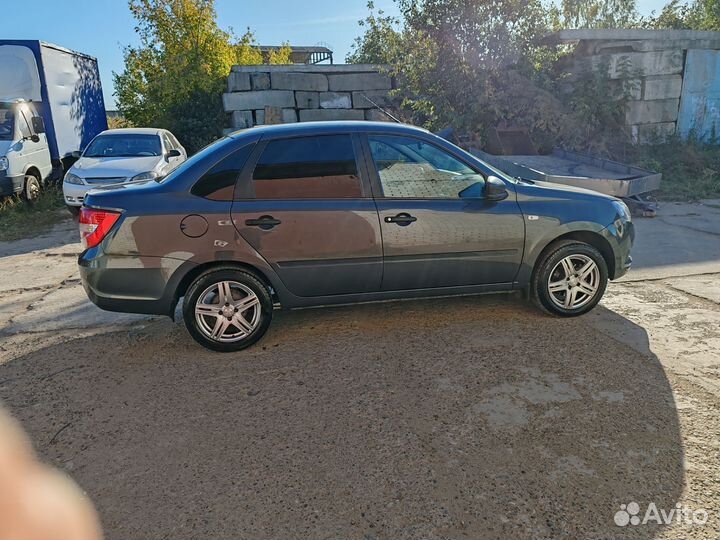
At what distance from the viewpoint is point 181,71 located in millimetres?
14969

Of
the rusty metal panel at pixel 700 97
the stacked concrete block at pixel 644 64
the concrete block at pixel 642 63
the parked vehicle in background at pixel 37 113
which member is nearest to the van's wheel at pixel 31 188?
the parked vehicle in background at pixel 37 113

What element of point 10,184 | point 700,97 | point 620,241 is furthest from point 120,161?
point 700,97

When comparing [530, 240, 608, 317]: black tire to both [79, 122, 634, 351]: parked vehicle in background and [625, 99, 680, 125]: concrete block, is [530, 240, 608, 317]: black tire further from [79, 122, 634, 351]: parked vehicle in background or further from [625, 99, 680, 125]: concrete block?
[625, 99, 680, 125]: concrete block

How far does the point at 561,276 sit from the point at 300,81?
11467 millimetres

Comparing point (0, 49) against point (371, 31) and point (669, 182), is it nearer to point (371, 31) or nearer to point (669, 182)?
point (371, 31)

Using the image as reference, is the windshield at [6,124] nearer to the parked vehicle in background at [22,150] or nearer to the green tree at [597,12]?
the parked vehicle in background at [22,150]

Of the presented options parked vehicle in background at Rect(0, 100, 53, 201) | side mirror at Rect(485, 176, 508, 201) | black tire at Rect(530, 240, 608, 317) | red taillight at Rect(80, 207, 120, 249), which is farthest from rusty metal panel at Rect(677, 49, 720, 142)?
parked vehicle in background at Rect(0, 100, 53, 201)

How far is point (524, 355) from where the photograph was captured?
376cm

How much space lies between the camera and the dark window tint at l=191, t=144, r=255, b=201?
3801 mm

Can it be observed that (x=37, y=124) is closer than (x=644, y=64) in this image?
Yes

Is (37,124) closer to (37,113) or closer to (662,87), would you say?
(37,113)

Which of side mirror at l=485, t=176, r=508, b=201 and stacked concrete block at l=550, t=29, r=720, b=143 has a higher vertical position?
stacked concrete block at l=550, t=29, r=720, b=143

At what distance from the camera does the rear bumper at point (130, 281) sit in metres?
3.75

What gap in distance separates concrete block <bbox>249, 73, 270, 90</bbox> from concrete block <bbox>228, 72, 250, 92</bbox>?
0.13 metres
